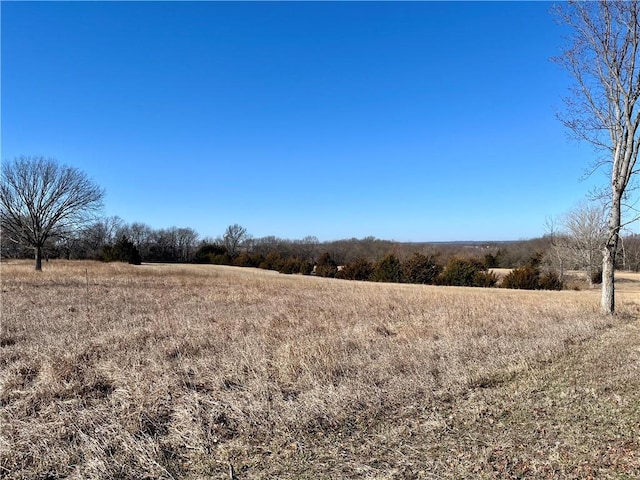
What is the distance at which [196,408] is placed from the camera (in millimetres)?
4141

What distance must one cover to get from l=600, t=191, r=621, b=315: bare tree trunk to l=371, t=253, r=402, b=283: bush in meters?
29.7

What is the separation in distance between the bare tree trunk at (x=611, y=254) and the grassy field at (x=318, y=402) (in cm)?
260

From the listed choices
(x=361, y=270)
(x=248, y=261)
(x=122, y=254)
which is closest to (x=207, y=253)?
(x=248, y=261)

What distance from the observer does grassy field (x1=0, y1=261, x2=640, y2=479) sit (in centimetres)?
316

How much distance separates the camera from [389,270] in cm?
4081

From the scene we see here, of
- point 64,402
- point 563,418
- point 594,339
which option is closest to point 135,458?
point 64,402

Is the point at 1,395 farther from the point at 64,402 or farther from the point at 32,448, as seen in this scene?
the point at 32,448

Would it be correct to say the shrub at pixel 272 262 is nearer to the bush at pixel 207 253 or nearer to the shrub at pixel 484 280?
the bush at pixel 207 253

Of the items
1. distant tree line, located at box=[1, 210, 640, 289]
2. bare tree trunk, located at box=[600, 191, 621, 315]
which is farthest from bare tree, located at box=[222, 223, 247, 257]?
bare tree trunk, located at box=[600, 191, 621, 315]

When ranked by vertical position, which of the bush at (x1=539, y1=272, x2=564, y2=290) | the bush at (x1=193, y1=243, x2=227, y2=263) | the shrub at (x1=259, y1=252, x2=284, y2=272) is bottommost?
the bush at (x1=539, y1=272, x2=564, y2=290)

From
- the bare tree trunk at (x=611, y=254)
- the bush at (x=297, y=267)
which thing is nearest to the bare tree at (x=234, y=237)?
the bush at (x=297, y=267)

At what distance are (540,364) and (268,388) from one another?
3.99m

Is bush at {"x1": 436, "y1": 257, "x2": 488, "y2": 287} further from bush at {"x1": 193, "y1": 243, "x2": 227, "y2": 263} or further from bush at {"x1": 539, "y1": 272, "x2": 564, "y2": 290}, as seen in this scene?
bush at {"x1": 193, "y1": 243, "x2": 227, "y2": 263}

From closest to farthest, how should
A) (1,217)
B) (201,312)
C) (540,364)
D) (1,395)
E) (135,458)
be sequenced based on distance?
(135,458), (1,395), (540,364), (201,312), (1,217)
